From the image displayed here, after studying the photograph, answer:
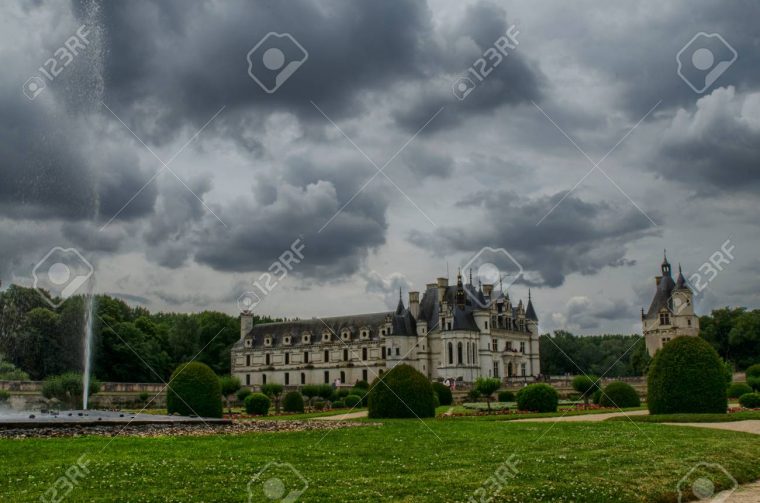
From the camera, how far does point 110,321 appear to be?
209 feet

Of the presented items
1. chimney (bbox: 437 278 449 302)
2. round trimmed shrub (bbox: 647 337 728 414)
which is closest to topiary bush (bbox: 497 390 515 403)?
round trimmed shrub (bbox: 647 337 728 414)

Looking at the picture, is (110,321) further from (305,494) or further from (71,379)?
(305,494)

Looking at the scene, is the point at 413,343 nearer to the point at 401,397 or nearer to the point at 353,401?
the point at 353,401

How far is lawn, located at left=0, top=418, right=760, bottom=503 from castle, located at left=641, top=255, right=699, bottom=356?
50221 mm

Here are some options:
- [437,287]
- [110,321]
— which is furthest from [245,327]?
[437,287]

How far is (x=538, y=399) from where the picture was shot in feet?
94.1

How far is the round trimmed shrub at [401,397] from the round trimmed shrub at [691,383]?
7.51 m

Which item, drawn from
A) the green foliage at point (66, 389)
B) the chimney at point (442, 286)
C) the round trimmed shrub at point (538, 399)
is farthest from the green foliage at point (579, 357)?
the green foliage at point (66, 389)

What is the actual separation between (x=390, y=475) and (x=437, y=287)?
2289 inches

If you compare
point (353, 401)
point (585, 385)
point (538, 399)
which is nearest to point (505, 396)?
point (585, 385)

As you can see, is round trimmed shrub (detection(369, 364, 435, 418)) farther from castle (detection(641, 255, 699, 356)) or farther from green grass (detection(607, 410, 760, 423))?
castle (detection(641, 255, 699, 356))

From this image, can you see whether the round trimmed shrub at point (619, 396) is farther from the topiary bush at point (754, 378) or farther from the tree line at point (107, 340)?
the tree line at point (107, 340)

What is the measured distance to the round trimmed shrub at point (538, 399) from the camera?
1132 inches

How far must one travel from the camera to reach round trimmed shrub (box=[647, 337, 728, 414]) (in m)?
23.0
